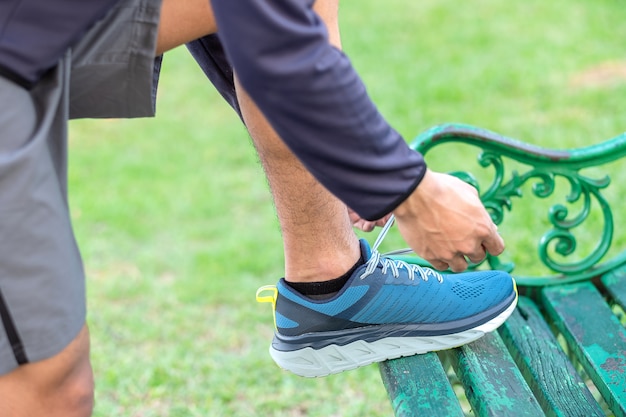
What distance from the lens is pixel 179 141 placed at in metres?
5.73

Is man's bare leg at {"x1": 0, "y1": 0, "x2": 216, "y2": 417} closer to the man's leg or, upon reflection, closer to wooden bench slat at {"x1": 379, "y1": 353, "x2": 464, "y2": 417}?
the man's leg

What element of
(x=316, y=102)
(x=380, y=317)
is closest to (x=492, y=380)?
(x=380, y=317)

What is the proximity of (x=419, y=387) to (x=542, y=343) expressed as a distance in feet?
1.42

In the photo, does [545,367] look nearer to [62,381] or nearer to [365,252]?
[365,252]

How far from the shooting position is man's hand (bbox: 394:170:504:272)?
147 centimetres

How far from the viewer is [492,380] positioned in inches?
71.6

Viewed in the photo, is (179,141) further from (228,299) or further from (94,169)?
(228,299)

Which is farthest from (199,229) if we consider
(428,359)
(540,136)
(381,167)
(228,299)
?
(381,167)

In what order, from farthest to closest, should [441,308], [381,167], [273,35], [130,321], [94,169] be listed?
1. [94,169]
2. [130,321]
3. [441,308]
4. [381,167]
5. [273,35]

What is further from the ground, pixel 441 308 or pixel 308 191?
pixel 308 191

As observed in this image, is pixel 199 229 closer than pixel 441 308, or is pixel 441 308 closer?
pixel 441 308

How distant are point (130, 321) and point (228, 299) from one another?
0.44 metres

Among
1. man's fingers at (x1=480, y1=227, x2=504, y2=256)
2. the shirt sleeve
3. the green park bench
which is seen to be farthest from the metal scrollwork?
the shirt sleeve

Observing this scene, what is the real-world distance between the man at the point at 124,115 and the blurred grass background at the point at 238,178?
721mm
